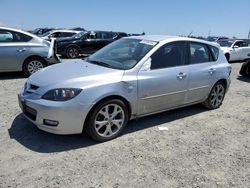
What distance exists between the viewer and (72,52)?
15227 millimetres

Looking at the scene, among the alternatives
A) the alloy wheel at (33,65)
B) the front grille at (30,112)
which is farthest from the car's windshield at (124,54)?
the alloy wheel at (33,65)

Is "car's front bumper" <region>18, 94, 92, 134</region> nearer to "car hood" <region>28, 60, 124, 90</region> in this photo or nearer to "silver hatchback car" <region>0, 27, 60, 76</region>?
"car hood" <region>28, 60, 124, 90</region>

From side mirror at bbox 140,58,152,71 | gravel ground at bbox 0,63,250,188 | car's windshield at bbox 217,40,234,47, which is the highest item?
side mirror at bbox 140,58,152,71

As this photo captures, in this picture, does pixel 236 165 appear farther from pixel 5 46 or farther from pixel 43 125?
pixel 5 46

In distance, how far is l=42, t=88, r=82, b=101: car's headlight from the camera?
3.90m

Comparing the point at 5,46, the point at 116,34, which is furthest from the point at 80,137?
the point at 116,34

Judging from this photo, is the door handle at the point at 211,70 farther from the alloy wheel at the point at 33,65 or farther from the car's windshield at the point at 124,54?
the alloy wheel at the point at 33,65

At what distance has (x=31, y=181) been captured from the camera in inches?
128

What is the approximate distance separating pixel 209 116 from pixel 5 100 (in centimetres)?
434

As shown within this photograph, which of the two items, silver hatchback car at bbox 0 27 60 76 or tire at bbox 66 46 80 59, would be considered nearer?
silver hatchback car at bbox 0 27 60 76

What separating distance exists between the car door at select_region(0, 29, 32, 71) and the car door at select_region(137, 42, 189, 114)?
4.94 m

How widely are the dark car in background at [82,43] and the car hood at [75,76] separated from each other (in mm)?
10650

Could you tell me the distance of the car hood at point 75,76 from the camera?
4016 millimetres

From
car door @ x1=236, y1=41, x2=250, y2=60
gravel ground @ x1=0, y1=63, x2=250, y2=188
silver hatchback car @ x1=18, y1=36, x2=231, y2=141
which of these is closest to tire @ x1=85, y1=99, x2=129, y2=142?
silver hatchback car @ x1=18, y1=36, x2=231, y2=141
